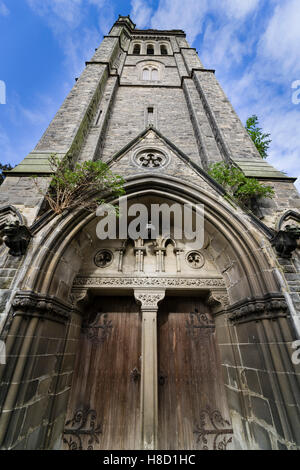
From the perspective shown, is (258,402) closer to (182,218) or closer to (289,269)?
(289,269)

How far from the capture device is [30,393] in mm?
2193

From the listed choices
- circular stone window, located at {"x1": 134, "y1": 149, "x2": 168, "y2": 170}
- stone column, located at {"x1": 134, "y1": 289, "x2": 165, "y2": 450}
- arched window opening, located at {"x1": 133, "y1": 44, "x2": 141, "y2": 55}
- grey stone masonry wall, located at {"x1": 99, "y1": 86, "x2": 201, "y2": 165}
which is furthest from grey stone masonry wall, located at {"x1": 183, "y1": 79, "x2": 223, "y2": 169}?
arched window opening, located at {"x1": 133, "y1": 44, "x2": 141, "y2": 55}

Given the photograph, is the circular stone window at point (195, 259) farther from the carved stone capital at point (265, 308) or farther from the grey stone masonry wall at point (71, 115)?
the grey stone masonry wall at point (71, 115)

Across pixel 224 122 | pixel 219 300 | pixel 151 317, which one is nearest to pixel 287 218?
pixel 219 300

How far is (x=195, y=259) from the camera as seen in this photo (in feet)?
12.1

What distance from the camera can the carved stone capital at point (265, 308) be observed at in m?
2.38

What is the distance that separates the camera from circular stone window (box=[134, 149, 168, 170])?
399 centimetres

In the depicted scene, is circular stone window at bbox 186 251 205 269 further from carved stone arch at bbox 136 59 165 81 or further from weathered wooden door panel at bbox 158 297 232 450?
carved stone arch at bbox 136 59 165 81

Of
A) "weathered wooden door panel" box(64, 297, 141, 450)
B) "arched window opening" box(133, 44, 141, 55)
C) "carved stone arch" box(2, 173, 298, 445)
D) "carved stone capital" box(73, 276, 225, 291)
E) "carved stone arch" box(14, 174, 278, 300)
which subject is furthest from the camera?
"arched window opening" box(133, 44, 141, 55)

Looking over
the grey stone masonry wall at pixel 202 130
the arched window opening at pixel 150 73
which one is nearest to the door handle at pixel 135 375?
the grey stone masonry wall at pixel 202 130

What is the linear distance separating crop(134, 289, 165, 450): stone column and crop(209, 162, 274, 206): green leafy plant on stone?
2.30m

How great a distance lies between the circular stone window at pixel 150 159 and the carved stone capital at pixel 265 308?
3.03 meters

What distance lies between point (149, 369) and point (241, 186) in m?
3.48
